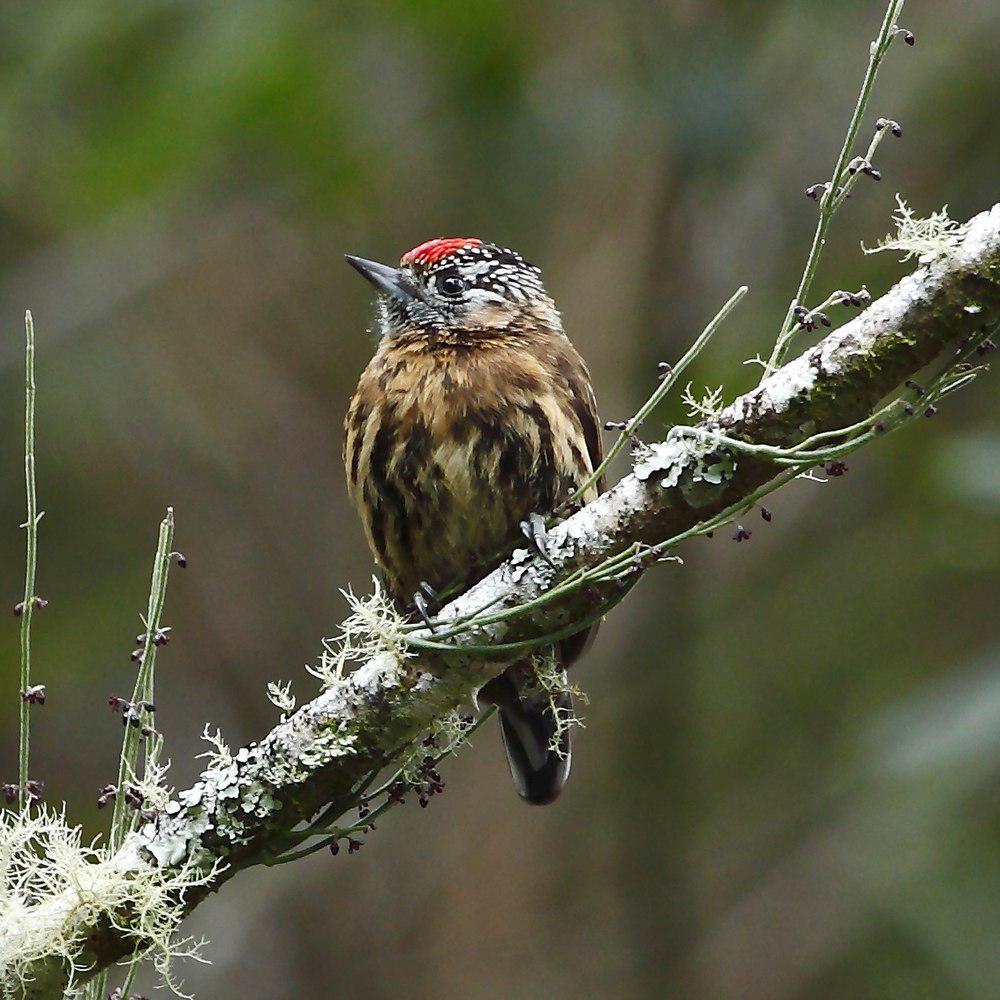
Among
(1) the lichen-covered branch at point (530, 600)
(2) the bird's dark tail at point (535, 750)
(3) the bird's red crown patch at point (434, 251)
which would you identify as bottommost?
(1) the lichen-covered branch at point (530, 600)

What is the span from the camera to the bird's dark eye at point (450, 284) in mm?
3842

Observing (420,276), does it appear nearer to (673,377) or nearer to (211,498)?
(673,377)

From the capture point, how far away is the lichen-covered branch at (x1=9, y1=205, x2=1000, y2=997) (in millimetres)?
2230

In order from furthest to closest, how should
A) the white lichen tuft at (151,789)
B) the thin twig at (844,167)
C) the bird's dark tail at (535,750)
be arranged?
the bird's dark tail at (535,750), the white lichen tuft at (151,789), the thin twig at (844,167)

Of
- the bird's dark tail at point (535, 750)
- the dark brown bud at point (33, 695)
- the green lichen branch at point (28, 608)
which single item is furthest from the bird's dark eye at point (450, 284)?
the dark brown bud at point (33, 695)

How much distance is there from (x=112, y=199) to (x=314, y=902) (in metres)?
2.89

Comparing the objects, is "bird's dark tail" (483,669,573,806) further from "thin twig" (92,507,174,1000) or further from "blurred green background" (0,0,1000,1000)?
"thin twig" (92,507,174,1000)

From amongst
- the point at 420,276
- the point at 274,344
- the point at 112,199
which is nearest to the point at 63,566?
the point at 274,344

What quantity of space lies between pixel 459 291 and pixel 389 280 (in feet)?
0.57

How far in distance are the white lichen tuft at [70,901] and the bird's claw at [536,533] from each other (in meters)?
0.70

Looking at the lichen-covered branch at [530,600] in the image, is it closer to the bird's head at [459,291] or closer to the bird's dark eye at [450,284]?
the bird's head at [459,291]


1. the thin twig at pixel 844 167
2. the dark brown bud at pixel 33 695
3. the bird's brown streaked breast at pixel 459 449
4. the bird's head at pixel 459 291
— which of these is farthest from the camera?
the bird's head at pixel 459 291

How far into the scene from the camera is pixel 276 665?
20.2ft

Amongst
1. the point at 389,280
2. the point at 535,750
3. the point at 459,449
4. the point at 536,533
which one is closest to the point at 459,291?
the point at 389,280
